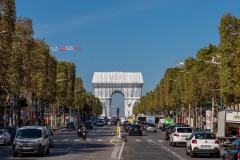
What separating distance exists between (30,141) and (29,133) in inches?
68.8

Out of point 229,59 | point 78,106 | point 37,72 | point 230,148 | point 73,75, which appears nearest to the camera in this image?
point 230,148

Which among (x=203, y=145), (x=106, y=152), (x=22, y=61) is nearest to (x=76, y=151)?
(x=106, y=152)

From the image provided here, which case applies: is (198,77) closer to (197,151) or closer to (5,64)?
(5,64)

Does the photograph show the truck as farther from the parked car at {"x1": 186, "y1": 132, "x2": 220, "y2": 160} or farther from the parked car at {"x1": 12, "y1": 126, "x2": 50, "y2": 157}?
the parked car at {"x1": 12, "y1": 126, "x2": 50, "y2": 157}

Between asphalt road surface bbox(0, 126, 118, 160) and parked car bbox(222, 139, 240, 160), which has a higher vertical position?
parked car bbox(222, 139, 240, 160)

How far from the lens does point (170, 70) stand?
141m

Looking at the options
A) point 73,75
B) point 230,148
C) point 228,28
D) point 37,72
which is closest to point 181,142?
point 228,28

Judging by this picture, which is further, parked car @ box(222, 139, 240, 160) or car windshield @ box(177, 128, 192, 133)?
car windshield @ box(177, 128, 192, 133)

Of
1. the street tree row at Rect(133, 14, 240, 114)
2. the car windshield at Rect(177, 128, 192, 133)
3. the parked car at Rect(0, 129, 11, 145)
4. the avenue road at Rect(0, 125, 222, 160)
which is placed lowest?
the avenue road at Rect(0, 125, 222, 160)

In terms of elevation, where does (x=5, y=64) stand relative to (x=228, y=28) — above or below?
below

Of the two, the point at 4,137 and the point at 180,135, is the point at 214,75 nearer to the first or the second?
the point at 180,135

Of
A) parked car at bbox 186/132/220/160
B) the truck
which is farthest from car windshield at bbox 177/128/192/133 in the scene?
parked car at bbox 186/132/220/160

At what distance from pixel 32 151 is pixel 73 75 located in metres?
102

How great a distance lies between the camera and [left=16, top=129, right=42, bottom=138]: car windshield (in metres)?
39.3
